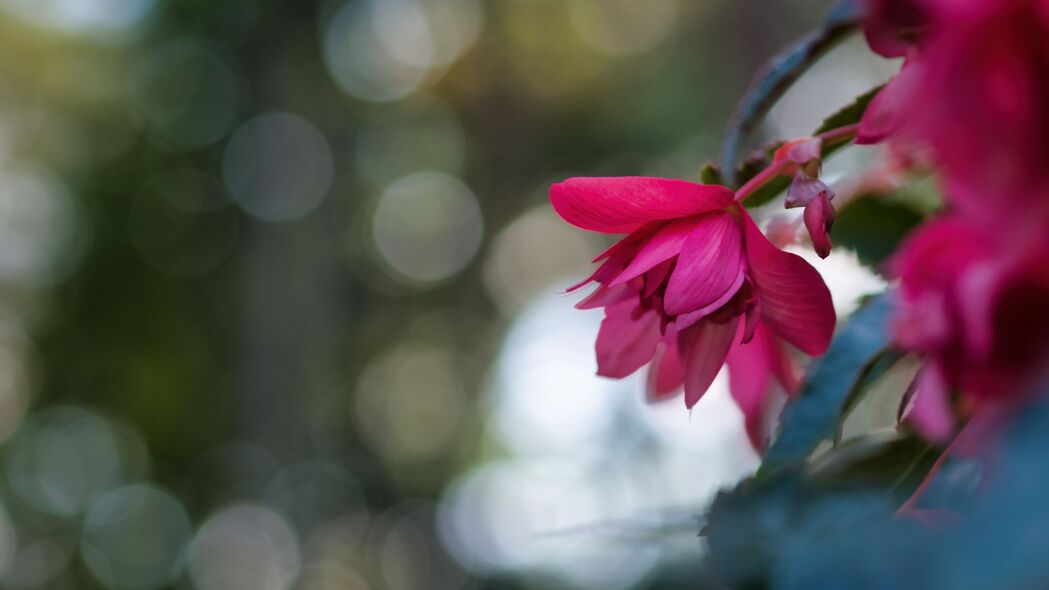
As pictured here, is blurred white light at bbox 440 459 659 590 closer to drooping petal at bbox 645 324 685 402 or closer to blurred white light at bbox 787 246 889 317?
blurred white light at bbox 787 246 889 317

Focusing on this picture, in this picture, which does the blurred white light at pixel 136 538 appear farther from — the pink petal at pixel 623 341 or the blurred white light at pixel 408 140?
the pink petal at pixel 623 341

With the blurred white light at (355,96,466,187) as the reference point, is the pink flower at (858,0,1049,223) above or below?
below

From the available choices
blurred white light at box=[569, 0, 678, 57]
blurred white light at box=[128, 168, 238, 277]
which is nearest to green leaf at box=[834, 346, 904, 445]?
blurred white light at box=[569, 0, 678, 57]

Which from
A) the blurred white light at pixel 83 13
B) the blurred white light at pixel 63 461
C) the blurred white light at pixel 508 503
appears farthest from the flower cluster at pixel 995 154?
the blurred white light at pixel 63 461

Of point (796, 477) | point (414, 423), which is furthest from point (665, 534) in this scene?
point (414, 423)

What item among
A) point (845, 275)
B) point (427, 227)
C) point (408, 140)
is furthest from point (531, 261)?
point (845, 275)

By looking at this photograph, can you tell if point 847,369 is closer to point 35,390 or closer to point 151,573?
point 151,573
